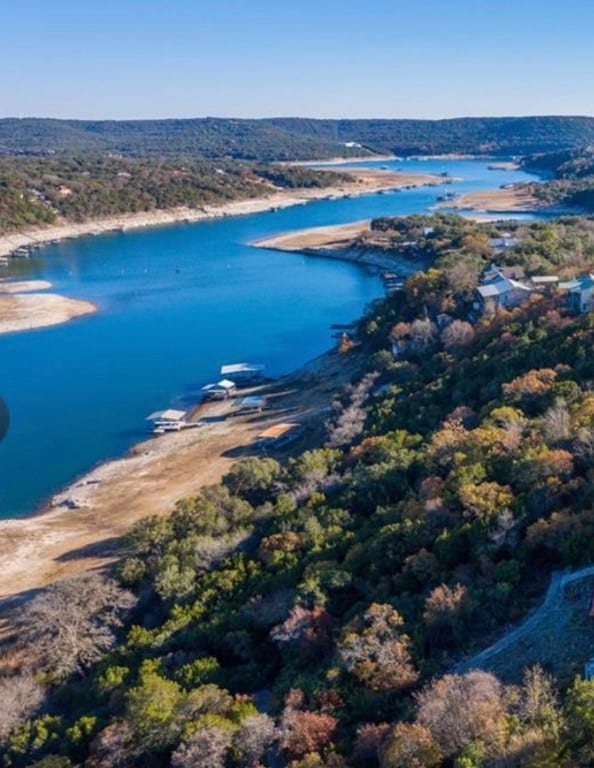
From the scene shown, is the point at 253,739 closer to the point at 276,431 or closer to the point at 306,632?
the point at 306,632

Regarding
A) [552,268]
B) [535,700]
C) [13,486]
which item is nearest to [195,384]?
[13,486]

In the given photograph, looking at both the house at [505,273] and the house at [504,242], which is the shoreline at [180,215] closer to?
the house at [504,242]

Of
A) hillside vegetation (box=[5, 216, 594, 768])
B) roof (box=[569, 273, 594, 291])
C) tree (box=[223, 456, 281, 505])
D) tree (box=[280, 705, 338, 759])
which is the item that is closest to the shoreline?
roof (box=[569, 273, 594, 291])

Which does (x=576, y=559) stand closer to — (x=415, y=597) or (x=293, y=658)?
(x=415, y=597)

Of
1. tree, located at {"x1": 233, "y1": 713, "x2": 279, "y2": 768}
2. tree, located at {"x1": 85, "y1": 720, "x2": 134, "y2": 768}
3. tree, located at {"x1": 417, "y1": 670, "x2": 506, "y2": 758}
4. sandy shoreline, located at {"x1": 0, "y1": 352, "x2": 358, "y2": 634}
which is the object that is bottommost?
sandy shoreline, located at {"x1": 0, "y1": 352, "x2": 358, "y2": 634}

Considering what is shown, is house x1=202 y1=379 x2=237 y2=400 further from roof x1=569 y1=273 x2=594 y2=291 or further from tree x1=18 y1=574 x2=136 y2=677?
tree x1=18 y1=574 x2=136 y2=677

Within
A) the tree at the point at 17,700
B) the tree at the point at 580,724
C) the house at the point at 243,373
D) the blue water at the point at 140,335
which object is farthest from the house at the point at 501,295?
the tree at the point at 580,724
